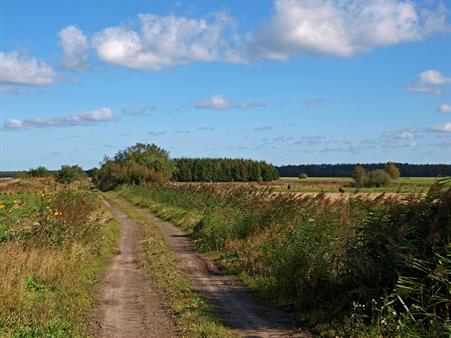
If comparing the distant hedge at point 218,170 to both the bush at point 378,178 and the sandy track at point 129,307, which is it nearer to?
the bush at point 378,178

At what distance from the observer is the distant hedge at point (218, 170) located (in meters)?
113

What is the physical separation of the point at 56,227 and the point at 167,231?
35.3ft

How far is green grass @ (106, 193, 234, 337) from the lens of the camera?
8805 mm

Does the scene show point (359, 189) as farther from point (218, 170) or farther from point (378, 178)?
point (218, 170)

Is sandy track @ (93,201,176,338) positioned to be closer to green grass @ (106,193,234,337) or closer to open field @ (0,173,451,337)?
open field @ (0,173,451,337)

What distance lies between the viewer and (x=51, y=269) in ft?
38.8

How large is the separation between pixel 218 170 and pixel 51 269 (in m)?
105

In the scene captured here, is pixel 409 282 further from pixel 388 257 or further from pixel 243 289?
pixel 243 289

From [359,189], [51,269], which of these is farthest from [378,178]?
[51,269]

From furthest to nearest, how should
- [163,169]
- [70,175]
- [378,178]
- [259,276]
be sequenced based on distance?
[378,178]
[163,169]
[70,175]
[259,276]

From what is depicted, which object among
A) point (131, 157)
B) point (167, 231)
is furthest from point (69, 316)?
point (131, 157)

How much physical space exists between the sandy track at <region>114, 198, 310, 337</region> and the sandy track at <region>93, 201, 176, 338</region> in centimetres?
114

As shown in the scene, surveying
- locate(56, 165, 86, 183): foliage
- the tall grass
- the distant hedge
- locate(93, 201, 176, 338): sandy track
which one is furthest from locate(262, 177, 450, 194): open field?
the distant hedge

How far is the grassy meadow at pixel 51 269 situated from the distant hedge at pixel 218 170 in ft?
311
